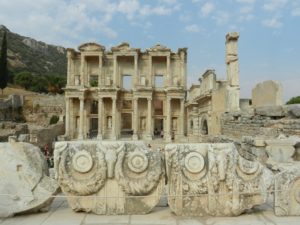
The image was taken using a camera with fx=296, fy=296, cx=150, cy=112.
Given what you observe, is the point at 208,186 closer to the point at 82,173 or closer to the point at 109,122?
the point at 82,173

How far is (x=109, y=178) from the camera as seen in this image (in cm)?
381

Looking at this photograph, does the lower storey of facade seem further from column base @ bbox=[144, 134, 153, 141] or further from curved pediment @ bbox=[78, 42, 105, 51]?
curved pediment @ bbox=[78, 42, 105, 51]

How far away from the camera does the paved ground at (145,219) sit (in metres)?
3.50

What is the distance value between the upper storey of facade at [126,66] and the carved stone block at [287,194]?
31662 millimetres

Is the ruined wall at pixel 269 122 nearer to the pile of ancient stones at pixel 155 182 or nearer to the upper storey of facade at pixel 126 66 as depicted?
the pile of ancient stones at pixel 155 182

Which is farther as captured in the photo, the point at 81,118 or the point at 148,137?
the point at 81,118

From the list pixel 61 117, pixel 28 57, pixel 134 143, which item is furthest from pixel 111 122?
pixel 28 57

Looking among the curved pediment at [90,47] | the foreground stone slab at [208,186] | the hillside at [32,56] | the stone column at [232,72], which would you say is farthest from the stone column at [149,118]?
the hillside at [32,56]

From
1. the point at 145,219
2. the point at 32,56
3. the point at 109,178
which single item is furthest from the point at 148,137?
the point at 32,56

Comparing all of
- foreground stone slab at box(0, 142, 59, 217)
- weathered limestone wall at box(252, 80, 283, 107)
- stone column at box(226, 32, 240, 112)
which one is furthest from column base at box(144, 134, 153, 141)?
foreground stone slab at box(0, 142, 59, 217)

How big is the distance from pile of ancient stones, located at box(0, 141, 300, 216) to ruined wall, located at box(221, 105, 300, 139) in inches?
252

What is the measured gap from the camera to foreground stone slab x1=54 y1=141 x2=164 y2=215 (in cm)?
Result: 376

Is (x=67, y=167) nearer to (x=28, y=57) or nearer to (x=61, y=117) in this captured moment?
(x=61, y=117)

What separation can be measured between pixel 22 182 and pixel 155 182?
1.69 m
